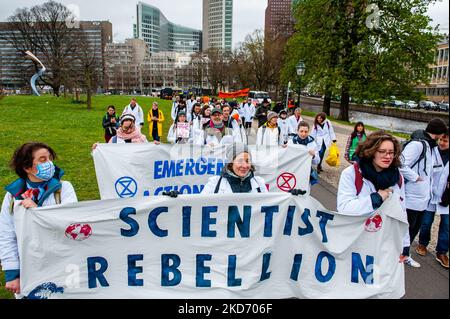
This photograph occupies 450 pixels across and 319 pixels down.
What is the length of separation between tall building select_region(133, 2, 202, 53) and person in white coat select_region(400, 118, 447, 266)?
18003cm

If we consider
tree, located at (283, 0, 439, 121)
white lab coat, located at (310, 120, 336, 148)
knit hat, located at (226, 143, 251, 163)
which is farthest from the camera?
tree, located at (283, 0, 439, 121)

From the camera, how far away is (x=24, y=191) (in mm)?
2898

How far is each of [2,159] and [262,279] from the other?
389 inches

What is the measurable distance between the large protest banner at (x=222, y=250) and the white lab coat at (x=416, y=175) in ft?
4.56

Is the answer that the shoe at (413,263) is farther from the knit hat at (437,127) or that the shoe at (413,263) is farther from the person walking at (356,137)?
the person walking at (356,137)

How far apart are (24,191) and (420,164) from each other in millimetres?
4212

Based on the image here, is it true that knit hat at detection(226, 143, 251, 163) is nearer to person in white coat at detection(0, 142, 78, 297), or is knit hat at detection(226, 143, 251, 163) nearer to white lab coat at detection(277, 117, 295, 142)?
person in white coat at detection(0, 142, 78, 297)

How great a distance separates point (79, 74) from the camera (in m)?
37.1

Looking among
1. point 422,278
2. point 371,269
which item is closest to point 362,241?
point 371,269

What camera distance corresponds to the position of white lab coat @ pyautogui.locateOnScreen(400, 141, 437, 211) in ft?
14.5

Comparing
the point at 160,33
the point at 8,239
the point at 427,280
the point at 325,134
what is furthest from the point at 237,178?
the point at 160,33

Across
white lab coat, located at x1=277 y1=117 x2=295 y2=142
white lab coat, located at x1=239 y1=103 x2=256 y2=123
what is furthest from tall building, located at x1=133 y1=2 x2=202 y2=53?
white lab coat, located at x1=277 y1=117 x2=295 y2=142

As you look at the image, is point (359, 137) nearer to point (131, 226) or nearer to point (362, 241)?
point (362, 241)

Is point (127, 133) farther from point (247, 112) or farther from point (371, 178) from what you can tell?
point (247, 112)
